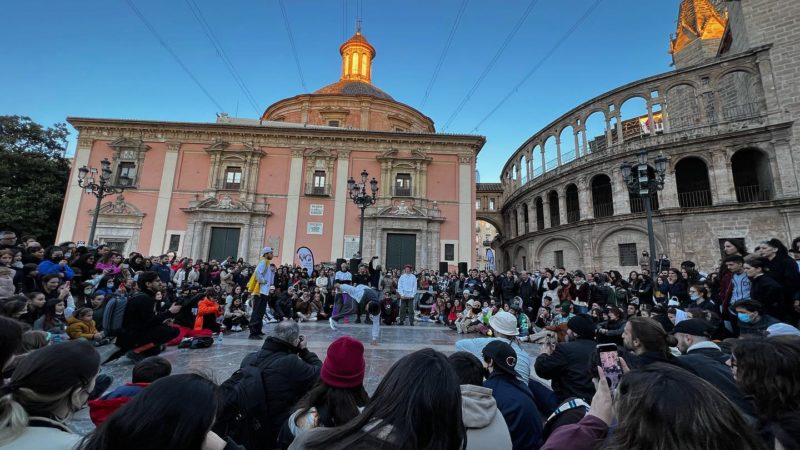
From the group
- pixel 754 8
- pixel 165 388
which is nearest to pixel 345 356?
pixel 165 388

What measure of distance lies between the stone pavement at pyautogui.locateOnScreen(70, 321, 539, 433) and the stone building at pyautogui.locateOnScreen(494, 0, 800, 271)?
15320 millimetres

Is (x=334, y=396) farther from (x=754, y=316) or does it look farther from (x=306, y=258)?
(x=306, y=258)

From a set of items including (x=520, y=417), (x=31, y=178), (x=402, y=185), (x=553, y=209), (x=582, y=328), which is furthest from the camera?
(x=553, y=209)

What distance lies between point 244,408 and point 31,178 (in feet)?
107

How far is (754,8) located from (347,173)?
2554cm

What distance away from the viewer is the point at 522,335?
9.11m

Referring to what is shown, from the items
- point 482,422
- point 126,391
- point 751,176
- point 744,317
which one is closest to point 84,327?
point 126,391

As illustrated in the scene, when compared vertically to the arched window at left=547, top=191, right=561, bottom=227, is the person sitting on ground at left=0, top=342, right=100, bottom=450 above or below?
below

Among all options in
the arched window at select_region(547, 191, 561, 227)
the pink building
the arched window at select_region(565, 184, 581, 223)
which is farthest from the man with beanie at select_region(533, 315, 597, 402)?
the arched window at select_region(547, 191, 561, 227)

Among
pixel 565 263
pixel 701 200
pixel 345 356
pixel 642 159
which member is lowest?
pixel 345 356

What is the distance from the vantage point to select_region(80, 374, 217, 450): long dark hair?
42.6 inches

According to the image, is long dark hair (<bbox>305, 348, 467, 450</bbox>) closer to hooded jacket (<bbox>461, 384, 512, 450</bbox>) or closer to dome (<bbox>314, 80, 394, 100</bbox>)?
hooded jacket (<bbox>461, 384, 512, 450</bbox>)

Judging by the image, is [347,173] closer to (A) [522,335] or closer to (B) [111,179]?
(B) [111,179]

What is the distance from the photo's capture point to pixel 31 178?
2339cm
